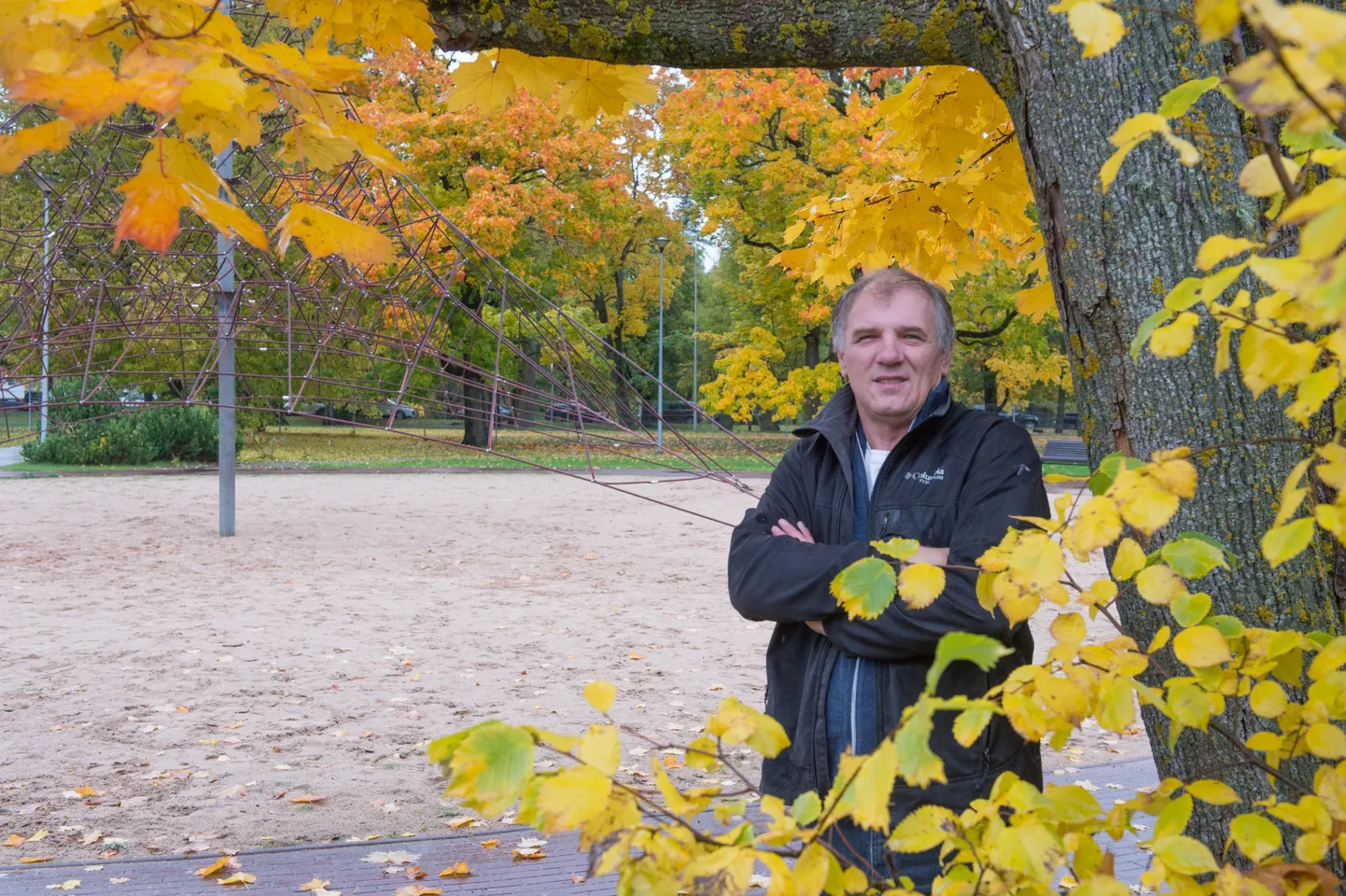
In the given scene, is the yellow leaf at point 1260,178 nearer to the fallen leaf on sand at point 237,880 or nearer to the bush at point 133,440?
the fallen leaf on sand at point 237,880

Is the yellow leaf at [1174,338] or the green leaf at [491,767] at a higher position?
the yellow leaf at [1174,338]

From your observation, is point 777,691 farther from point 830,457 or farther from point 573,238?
point 573,238

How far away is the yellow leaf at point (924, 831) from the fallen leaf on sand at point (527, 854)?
9.72 ft

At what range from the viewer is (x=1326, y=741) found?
1.16 meters

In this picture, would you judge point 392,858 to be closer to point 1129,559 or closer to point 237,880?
point 237,880

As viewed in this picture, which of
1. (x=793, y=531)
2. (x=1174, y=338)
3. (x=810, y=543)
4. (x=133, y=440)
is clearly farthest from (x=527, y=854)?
(x=133, y=440)

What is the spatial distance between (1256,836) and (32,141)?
4.97ft

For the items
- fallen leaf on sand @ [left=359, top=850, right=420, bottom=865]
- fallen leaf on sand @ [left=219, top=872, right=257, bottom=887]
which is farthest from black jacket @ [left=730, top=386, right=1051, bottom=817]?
fallen leaf on sand @ [left=219, top=872, right=257, bottom=887]

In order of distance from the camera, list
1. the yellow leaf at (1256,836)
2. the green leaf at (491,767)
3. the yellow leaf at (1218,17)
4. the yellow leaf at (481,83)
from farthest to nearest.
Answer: the yellow leaf at (481,83), the yellow leaf at (1256,836), the green leaf at (491,767), the yellow leaf at (1218,17)

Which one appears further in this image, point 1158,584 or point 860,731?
point 860,731

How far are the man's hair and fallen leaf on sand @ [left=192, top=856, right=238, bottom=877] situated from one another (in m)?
2.74

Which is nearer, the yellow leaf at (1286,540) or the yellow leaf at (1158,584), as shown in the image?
the yellow leaf at (1286,540)

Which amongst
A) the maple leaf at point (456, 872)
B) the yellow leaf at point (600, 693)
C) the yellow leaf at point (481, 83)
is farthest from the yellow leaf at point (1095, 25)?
the maple leaf at point (456, 872)

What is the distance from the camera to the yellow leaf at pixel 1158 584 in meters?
1.16
